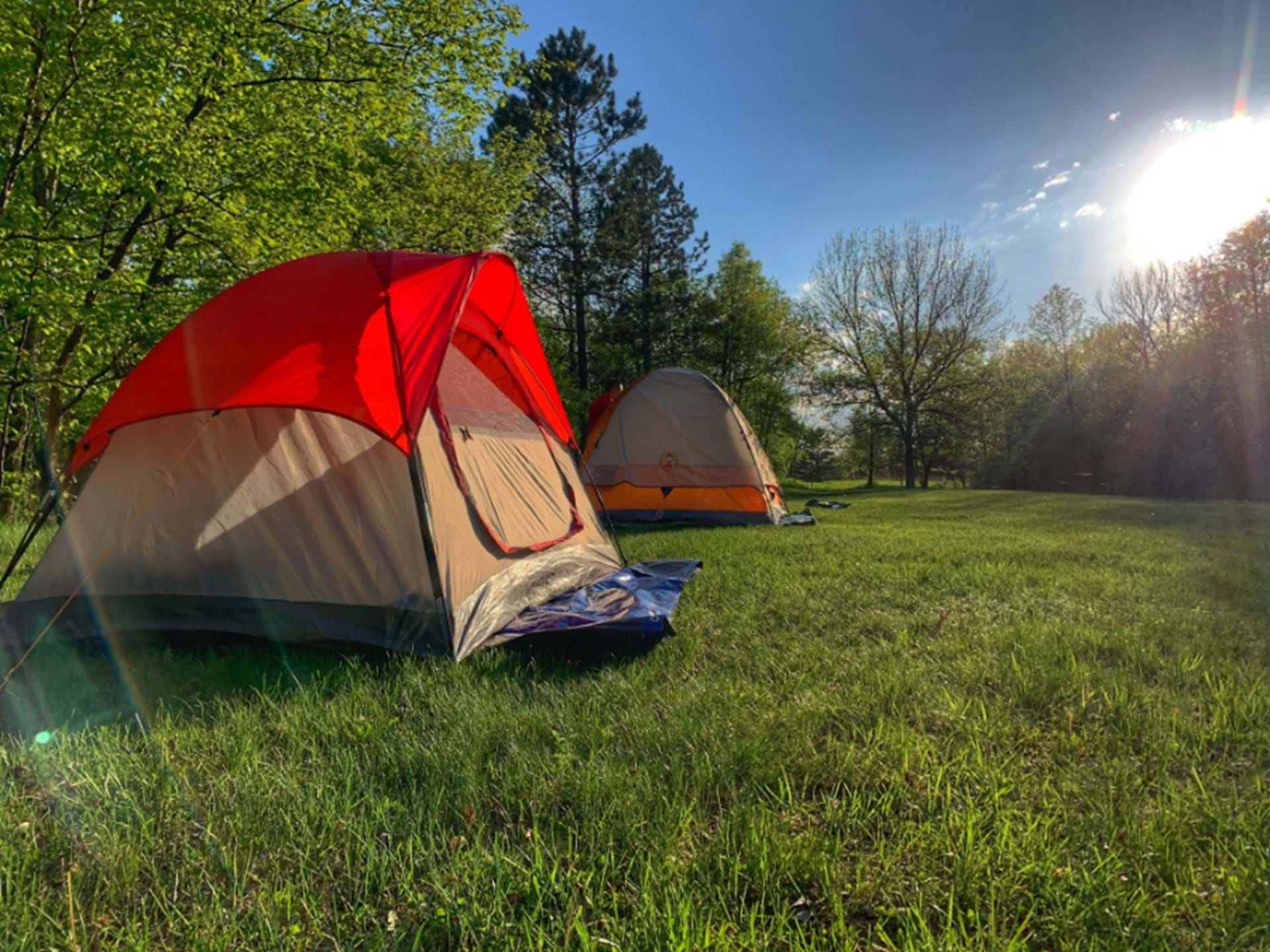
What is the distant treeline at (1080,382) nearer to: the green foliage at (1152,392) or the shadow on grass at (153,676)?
the green foliage at (1152,392)

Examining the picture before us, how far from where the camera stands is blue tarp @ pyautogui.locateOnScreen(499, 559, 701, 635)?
269 cm

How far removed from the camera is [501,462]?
11.6 feet

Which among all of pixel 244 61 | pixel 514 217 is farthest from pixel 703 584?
pixel 514 217

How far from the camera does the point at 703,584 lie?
155 inches

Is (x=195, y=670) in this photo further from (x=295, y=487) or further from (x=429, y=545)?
(x=429, y=545)

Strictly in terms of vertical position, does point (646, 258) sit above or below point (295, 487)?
above

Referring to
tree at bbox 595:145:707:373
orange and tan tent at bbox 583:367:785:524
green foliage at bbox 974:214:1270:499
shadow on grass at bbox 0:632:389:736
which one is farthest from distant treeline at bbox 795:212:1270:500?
shadow on grass at bbox 0:632:389:736

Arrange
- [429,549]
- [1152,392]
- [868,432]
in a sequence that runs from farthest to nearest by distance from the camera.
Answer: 1. [868,432]
2. [1152,392]
3. [429,549]

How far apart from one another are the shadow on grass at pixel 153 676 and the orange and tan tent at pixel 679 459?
464cm

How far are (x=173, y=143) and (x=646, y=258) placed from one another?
57.6 feet

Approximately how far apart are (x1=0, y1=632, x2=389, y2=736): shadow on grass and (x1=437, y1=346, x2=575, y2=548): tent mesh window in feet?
3.16

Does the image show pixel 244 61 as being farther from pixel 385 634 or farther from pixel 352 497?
pixel 385 634

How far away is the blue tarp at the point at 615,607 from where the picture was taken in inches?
106

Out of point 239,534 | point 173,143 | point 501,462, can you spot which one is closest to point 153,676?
point 239,534
